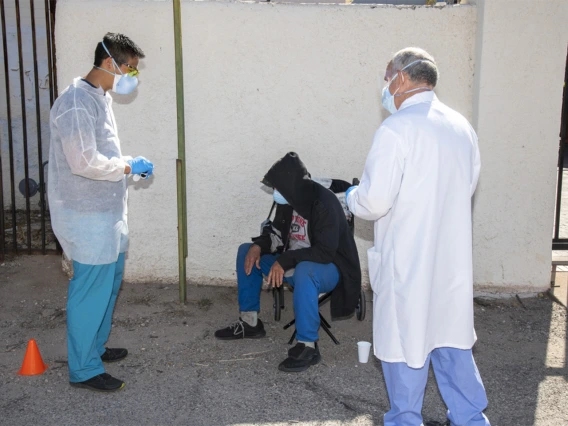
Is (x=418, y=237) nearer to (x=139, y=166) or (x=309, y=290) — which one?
(x=309, y=290)

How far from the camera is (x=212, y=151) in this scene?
219 inches

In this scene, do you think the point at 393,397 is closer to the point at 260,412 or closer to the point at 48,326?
the point at 260,412

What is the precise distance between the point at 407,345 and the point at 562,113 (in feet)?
11.6

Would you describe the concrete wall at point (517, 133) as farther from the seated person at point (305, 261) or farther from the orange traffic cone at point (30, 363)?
the orange traffic cone at point (30, 363)

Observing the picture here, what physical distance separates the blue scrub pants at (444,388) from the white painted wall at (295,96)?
233cm

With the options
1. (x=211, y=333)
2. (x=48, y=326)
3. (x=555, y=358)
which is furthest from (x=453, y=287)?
(x=48, y=326)

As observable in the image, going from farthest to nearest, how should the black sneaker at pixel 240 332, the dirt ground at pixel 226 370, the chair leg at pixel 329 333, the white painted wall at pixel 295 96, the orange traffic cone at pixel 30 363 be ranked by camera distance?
1. the white painted wall at pixel 295 96
2. the black sneaker at pixel 240 332
3. the chair leg at pixel 329 333
4. the orange traffic cone at pixel 30 363
5. the dirt ground at pixel 226 370

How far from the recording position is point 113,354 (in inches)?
175

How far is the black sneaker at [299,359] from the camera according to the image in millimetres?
4316

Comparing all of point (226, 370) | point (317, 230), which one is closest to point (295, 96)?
point (317, 230)

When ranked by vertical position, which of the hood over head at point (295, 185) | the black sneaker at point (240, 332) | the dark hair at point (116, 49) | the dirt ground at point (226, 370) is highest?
the dark hair at point (116, 49)

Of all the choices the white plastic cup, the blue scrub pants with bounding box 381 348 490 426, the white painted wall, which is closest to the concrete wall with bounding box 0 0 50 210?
the white painted wall

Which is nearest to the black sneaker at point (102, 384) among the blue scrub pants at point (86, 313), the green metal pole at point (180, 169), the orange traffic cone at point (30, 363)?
the blue scrub pants at point (86, 313)

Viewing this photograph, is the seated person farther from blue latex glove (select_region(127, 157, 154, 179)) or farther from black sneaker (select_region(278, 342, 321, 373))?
blue latex glove (select_region(127, 157, 154, 179))
